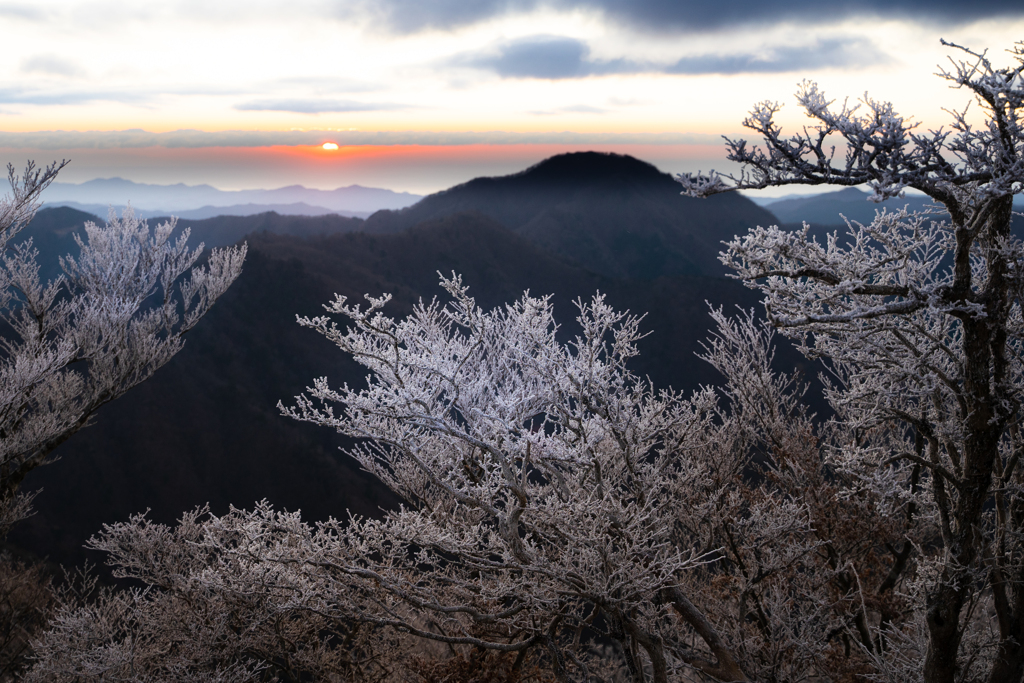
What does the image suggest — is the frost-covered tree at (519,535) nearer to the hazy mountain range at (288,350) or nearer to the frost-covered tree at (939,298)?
the frost-covered tree at (939,298)

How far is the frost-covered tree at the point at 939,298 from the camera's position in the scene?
3.68m

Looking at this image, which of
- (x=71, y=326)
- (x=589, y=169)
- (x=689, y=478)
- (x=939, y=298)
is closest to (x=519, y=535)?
(x=689, y=478)

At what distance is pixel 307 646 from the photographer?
415 inches

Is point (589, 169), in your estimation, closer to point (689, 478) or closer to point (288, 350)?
point (288, 350)

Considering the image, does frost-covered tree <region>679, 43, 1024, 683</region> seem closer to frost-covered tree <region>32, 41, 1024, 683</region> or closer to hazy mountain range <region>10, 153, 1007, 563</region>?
frost-covered tree <region>32, 41, 1024, 683</region>

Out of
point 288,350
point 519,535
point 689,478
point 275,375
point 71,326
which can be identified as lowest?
point 275,375

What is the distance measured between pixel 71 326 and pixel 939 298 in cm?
1584

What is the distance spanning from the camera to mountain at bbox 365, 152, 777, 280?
10712 centimetres

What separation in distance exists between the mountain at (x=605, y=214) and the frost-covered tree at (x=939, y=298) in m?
79.9

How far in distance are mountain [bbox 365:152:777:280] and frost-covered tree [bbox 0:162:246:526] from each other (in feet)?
236

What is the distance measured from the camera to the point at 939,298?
4199 mm

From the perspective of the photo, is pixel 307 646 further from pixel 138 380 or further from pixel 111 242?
pixel 111 242

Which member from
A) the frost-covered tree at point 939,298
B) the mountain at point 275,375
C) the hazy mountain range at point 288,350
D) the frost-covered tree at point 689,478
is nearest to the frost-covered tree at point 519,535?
the frost-covered tree at point 689,478

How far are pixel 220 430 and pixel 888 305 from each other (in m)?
45.9
